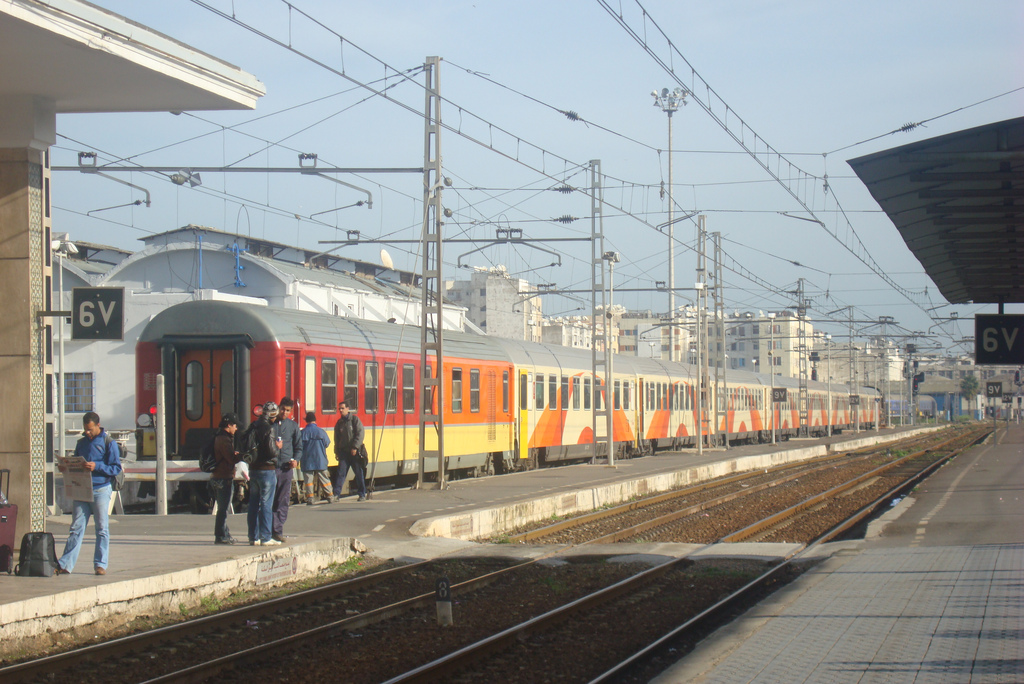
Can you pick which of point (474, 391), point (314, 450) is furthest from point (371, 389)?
point (474, 391)

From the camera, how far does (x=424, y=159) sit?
65.2 feet

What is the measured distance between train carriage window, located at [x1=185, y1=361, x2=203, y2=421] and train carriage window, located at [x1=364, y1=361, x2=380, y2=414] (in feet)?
10.9

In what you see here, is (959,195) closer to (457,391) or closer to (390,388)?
(390,388)

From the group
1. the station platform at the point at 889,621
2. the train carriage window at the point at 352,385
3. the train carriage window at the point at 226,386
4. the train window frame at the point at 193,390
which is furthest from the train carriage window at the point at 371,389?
the station platform at the point at 889,621

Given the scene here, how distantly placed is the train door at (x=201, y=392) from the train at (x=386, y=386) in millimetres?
17

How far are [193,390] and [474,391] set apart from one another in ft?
26.3

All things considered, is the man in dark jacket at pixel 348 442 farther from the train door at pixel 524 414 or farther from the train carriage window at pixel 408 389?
the train door at pixel 524 414

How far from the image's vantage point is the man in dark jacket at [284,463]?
499 inches

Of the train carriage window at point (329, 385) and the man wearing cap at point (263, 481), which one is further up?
the train carriage window at point (329, 385)

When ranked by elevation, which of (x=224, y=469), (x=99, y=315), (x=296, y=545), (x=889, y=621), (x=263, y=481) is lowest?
(x=889, y=621)

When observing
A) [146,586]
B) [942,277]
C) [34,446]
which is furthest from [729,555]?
[34,446]

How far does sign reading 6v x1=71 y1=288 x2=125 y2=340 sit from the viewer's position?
10.9 metres

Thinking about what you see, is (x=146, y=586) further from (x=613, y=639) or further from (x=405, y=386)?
(x=405, y=386)

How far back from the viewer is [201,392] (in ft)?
57.9
